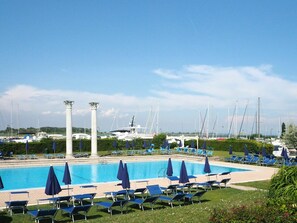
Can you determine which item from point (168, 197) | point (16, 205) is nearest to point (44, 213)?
point (16, 205)

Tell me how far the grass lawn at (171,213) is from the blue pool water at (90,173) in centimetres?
935

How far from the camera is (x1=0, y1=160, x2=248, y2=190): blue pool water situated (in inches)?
913

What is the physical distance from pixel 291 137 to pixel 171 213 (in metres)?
29.0

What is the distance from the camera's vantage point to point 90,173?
26.9 metres

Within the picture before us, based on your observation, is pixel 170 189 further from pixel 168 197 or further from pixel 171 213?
pixel 171 213

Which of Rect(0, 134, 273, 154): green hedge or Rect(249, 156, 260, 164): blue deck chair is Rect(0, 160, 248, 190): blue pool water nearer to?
Rect(249, 156, 260, 164): blue deck chair

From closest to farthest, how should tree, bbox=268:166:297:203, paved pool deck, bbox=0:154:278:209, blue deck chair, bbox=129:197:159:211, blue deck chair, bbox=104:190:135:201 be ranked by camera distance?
tree, bbox=268:166:297:203
blue deck chair, bbox=129:197:159:211
blue deck chair, bbox=104:190:135:201
paved pool deck, bbox=0:154:278:209

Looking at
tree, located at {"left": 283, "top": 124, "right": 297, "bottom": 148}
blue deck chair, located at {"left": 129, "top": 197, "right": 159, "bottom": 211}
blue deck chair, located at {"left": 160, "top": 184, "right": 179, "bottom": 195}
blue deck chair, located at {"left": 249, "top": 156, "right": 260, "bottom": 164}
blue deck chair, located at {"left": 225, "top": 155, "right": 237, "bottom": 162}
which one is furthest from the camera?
tree, located at {"left": 283, "top": 124, "right": 297, "bottom": 148}

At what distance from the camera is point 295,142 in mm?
35594

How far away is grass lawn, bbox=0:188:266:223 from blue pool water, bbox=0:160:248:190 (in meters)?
9.35

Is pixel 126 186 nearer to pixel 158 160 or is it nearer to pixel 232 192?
pixel 232 192

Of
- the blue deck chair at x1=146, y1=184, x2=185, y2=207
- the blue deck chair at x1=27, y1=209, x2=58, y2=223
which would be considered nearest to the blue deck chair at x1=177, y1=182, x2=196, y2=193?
the blue deck chair at x1=146, y1=184, x2=185, y2=207

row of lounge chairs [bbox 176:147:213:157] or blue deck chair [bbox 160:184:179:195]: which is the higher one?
row of lounge chairs [bbox 176:147:213:157]

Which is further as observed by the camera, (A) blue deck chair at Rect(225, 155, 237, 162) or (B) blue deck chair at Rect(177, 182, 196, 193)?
(A) blue deck chair at Rect(225, 155, 237, 162)
